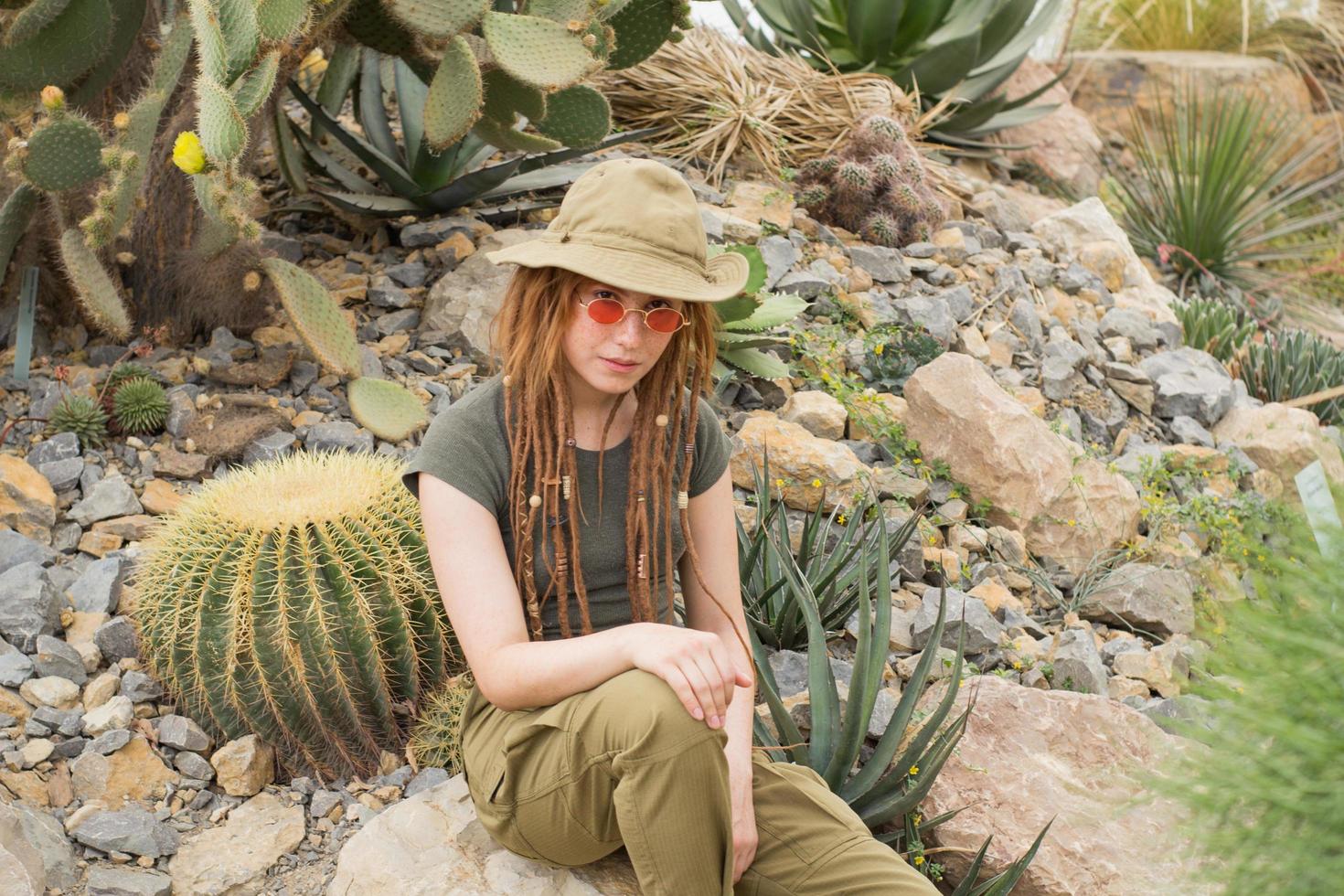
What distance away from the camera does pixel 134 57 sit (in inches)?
159

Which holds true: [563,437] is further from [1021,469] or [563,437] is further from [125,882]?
[1021,469]

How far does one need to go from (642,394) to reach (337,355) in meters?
1.66

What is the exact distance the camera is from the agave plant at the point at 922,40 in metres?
6.18

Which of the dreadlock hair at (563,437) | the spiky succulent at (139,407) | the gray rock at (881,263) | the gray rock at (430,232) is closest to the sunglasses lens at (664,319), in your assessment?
the dreadlock hair at (563,437)

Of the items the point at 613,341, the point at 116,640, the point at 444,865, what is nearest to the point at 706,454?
the point at 613,341

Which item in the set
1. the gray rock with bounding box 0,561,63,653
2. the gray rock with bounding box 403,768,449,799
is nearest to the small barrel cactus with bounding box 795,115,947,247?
the gray rock with bounding box 403,768,449,799

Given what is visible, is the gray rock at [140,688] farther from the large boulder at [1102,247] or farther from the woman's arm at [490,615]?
the large boulder at [1102,247]

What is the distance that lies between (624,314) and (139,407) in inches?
83.1

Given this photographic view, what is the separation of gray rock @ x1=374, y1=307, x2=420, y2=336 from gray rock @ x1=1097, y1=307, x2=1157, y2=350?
2.96 meters

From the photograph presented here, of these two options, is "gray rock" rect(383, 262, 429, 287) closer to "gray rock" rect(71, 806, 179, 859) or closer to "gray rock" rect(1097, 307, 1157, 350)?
"gray rock" rect(71, 806, 179, 859)

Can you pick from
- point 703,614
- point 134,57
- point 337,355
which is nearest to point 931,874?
point 703,614

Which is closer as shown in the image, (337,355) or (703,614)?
(703,614)

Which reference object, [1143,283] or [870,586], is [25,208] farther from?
[1143,283]

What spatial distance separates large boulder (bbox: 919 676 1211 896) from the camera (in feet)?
8.05
